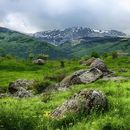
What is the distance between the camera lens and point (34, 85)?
59.9 meters

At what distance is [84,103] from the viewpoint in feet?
72.6

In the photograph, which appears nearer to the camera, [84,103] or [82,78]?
[84,103]

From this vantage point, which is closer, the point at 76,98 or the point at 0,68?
the point at 76,98

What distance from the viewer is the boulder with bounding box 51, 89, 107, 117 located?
2166cm

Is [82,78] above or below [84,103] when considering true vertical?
below

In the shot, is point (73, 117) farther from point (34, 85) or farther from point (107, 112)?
Result: point (34, 85)

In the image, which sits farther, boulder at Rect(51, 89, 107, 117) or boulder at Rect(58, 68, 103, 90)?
boulder at Rect(58, 68, 103, 90)

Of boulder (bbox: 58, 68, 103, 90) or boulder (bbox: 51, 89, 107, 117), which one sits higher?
boulder (bbox: 51, 89, 107, 117)

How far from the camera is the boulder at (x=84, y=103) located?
71.1 ft

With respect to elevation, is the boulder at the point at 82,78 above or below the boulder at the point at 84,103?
below

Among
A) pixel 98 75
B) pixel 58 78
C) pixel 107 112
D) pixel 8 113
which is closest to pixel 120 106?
pixel 107 112

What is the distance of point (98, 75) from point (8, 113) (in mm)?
38349

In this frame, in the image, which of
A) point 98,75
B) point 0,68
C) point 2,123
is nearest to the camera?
point 2,123

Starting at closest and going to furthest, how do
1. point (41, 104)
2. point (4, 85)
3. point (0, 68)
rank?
point (41, 104), point (4, 85), point (0, 68)
